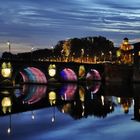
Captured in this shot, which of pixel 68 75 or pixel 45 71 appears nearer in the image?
pixel 45 71

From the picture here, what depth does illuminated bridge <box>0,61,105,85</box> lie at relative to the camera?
6900 centimetres

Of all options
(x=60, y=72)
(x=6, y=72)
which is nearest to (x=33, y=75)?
(x=60, y=72)

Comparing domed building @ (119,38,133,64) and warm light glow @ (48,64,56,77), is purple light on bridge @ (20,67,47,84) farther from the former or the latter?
domed building @ (119,38,133,64)

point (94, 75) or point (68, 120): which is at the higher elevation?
point (94, 75)

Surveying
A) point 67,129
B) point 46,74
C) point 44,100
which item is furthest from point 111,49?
point 67,129

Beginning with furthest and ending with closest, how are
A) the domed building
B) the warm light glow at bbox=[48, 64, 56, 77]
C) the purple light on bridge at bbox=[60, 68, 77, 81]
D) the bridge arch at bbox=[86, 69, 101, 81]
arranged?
the domed building < the bridge arch at bbox=[86, 69, 101, 81] < the purple light on bridge at bbox=[60, 68, 77, 81] < the warm light glow at bbox=[48, 64, 56, 77]

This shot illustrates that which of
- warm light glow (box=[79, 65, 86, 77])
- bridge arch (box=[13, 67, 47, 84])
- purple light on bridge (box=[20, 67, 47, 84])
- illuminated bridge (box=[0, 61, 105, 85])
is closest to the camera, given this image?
illuminated bridge (box=[0, 61, 105, 85])

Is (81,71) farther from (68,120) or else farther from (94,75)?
(68,120)

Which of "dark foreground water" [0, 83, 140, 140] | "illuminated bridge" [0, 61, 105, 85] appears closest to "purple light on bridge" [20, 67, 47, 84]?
"illuminated bridge" [0, 61, 105, 85]

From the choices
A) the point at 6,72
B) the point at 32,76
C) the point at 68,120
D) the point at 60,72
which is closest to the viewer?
the point at 68,120

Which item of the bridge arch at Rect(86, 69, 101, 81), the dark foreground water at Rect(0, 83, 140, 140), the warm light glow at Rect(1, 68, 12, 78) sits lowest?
the dark foreground water at Rect(0, 83, 140, 140)

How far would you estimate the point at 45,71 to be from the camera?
256 ft

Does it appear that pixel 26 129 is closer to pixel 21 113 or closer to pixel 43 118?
pixel 43 118

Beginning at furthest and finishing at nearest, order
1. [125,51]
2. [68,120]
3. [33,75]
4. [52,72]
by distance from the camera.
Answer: [125,51]
[33,75]
[52,72]
[68,120]
